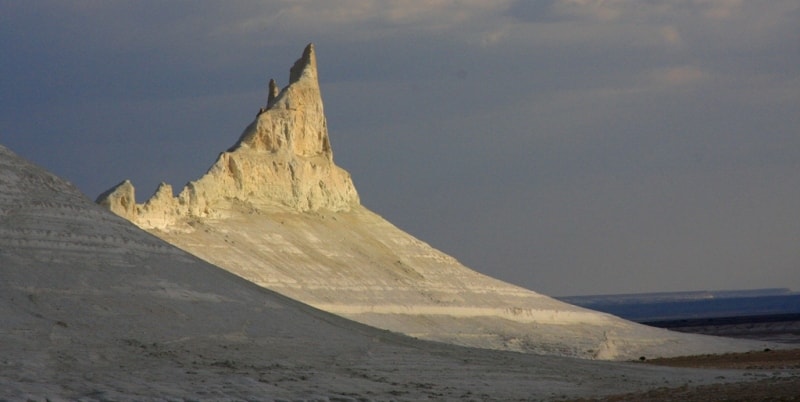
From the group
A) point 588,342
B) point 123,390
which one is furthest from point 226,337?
point 588,342

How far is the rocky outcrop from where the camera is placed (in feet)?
213

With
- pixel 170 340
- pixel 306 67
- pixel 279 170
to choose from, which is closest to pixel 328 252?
pixel 279 170

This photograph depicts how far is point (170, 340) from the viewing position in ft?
111

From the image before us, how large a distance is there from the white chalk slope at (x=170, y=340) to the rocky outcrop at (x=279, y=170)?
2241 centimetres

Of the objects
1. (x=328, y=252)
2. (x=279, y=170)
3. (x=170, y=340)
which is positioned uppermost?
(x=279, y=170)

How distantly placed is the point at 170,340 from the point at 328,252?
121 feet

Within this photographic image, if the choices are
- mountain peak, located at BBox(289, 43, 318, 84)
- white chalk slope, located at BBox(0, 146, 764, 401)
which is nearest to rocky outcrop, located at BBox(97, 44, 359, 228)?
mountain peak, located at BBox(289, 43, 318, 84)

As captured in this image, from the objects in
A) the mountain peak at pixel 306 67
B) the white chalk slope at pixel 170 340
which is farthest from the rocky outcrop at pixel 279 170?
the white chalk slope at pixel 170 340

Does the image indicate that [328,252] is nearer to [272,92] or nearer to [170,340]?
[272,92]

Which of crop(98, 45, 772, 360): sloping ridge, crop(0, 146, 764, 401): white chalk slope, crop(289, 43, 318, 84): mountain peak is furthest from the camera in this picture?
crop(289, 43, 318, 84): mountain peak

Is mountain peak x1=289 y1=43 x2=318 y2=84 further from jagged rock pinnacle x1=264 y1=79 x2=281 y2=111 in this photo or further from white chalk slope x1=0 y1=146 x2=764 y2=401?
white chalk slope x1=0 y1=146 x2=764 y2=401

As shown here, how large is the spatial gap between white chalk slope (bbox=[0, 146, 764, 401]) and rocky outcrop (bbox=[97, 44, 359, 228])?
2241 centimetres

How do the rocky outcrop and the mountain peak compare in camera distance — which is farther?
the mountain peak

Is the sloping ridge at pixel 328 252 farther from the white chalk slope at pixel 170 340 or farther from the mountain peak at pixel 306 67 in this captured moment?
the white chalk slope at pixel 170 340
